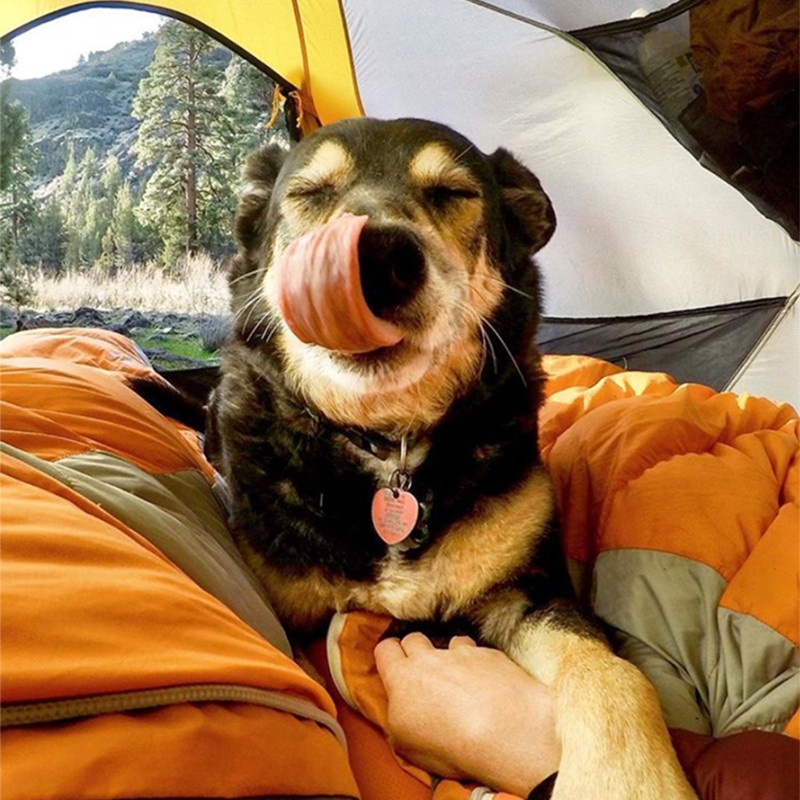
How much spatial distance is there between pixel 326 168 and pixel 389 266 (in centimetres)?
36

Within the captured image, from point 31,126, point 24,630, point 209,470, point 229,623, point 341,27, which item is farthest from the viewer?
point 341,27

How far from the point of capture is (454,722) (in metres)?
Answer: 1.02

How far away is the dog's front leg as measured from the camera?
894mm

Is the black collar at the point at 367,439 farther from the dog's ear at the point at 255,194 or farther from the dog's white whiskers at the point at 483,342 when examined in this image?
the dog's ear at the point at 255,194

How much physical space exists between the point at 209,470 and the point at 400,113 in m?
1.72

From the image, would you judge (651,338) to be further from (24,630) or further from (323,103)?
(24,630)

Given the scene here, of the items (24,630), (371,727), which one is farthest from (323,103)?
(24,630)

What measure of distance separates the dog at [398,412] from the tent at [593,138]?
0.88m

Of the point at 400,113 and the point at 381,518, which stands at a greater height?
the point at 400,113

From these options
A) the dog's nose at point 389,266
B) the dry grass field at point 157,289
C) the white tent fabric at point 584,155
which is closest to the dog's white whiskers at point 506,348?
the dog's nose at point 389,266

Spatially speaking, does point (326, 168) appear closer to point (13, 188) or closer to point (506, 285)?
point (506, 285)

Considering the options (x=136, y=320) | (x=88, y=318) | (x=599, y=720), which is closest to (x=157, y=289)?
(x=136, y=320)

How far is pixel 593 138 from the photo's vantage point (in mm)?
2529

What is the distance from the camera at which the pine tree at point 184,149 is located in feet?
9.26
